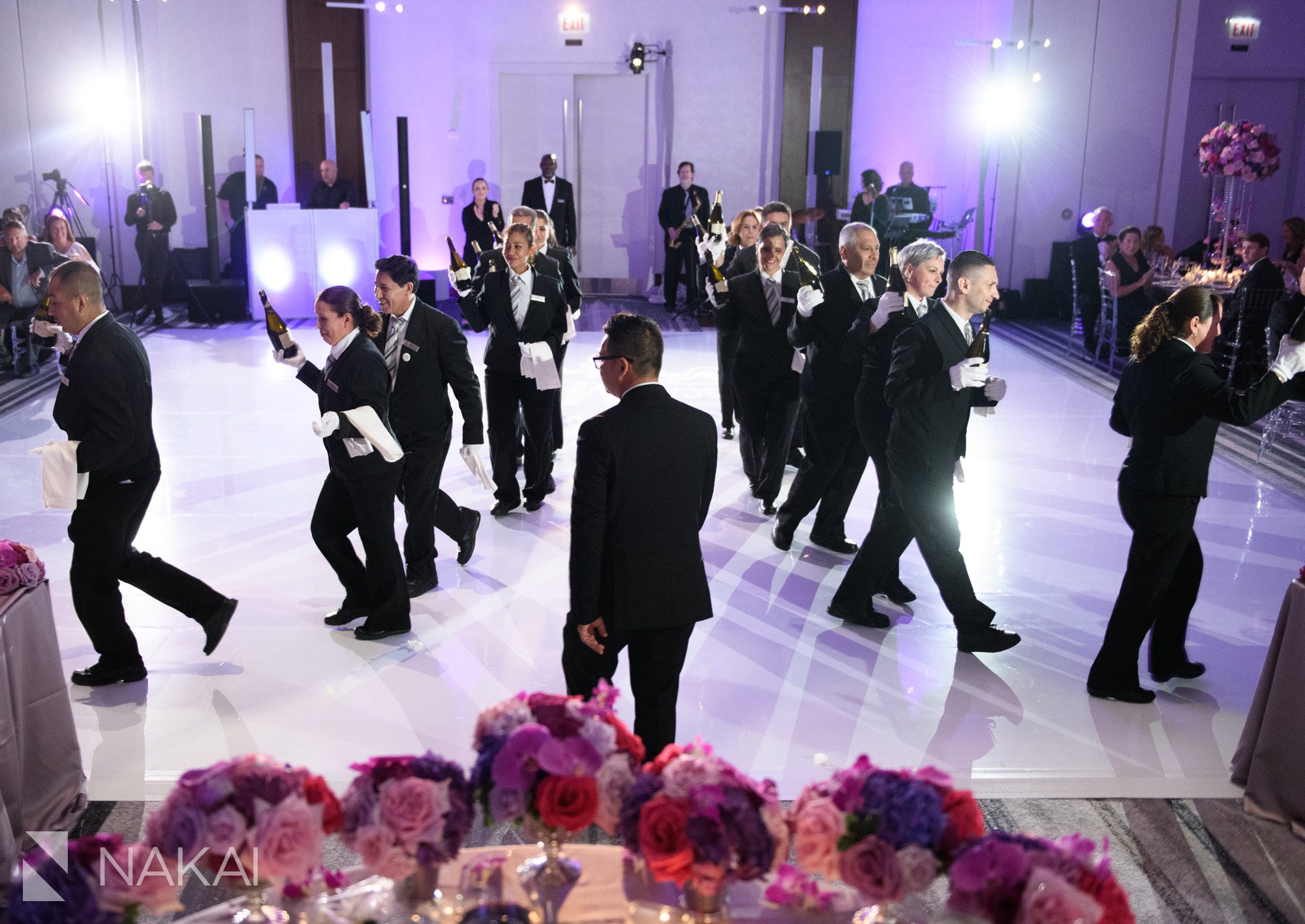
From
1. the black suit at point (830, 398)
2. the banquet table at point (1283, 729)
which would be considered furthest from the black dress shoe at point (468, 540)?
the banquet table at point (1283, 729)

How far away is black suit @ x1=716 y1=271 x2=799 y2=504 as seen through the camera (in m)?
6.30

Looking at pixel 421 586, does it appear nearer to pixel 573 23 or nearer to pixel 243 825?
pixel 243 825

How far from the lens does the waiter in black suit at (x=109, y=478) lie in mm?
4039

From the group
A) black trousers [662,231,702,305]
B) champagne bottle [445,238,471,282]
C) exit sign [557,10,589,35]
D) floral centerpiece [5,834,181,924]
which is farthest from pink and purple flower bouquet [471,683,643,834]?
exit sign [557,10,589,35]

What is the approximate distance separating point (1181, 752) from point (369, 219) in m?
11.1

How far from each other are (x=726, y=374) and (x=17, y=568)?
487cm

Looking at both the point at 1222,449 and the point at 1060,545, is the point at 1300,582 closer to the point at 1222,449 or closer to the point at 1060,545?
the point at 1060,545

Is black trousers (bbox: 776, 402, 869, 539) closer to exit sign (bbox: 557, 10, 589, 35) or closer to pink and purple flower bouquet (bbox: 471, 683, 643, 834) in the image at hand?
pink and purple flower bouquet (bbox: 471, 683, 643, 834)

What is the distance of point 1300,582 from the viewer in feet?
11.8

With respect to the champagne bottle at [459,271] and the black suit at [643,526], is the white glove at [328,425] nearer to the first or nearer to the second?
the black suit at [643,526]

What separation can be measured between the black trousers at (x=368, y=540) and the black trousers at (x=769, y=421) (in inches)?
90.0

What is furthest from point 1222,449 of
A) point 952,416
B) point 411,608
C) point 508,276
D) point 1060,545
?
point 411,608

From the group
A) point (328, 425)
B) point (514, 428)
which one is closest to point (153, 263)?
point (514, 428)

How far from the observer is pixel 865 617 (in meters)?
5.05
